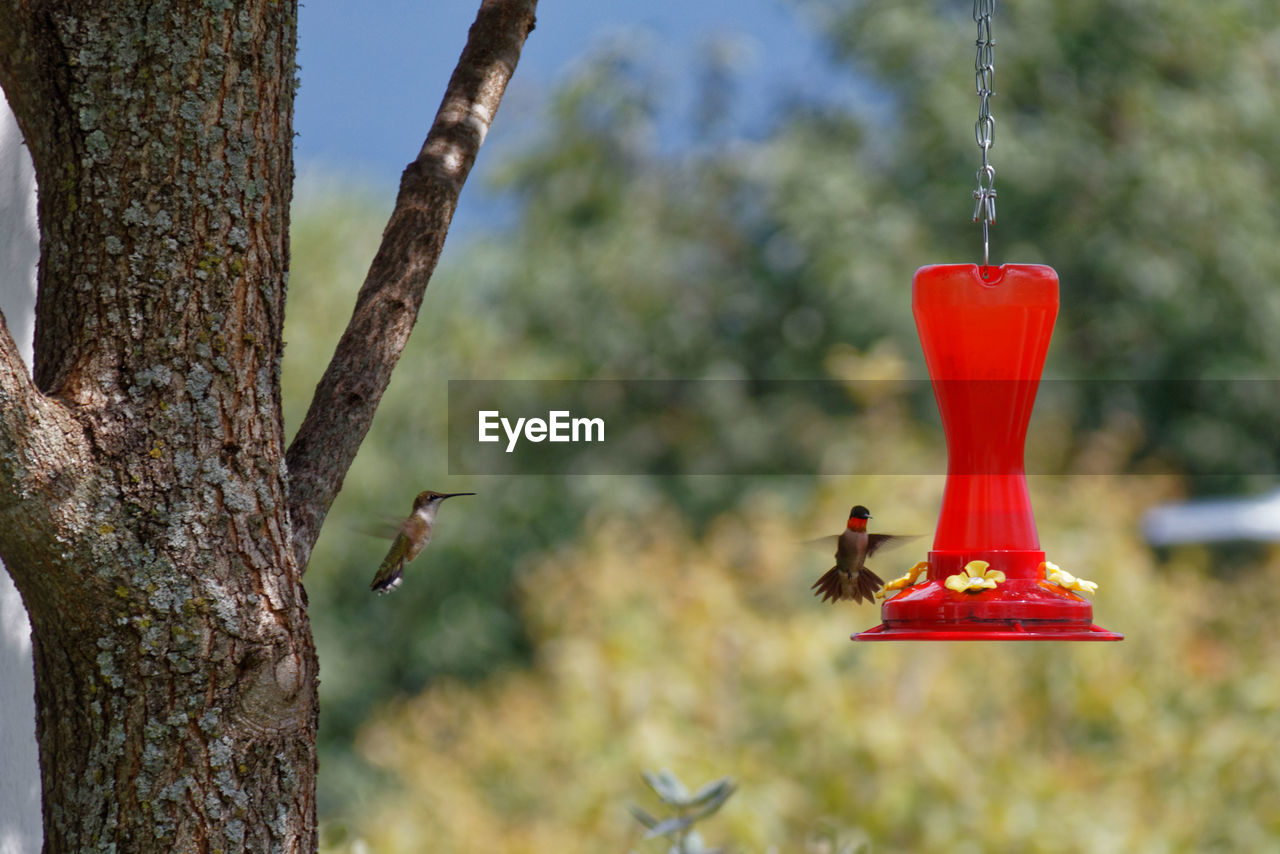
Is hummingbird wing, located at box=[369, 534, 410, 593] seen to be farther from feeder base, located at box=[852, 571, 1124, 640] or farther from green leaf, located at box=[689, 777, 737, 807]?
feeder base, located at box=[852, 571, 1124, 640]

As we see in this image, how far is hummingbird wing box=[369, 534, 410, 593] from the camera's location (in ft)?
6.54

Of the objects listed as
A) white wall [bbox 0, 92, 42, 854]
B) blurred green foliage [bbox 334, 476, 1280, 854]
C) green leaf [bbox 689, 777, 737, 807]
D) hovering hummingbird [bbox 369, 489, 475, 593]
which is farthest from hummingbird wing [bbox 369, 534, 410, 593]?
blurred green foliage [bbox 334, 476, 1280, 854]

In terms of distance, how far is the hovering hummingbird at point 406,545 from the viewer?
79.0 inches

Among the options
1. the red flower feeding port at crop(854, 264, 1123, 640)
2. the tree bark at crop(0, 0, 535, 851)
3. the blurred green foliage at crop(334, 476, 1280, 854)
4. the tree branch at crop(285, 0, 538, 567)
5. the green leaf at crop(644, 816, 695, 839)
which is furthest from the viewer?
the blurred green foliage at crop(334, 476, 1280, 854)

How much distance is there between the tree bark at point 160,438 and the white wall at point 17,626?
0.56 meters

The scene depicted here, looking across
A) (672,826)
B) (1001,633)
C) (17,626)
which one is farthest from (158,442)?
(672,826)

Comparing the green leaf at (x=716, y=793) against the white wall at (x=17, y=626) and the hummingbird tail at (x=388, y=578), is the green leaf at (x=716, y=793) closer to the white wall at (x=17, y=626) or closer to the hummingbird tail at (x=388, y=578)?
the hummingbird tail at (x=388, y=578)

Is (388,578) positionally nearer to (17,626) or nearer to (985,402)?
(17,626)

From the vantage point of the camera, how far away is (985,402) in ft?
5.86

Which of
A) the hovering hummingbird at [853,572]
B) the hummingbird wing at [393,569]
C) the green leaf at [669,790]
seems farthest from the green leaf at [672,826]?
the hummingbird wing at [393,569]

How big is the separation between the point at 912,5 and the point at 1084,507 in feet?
21.8

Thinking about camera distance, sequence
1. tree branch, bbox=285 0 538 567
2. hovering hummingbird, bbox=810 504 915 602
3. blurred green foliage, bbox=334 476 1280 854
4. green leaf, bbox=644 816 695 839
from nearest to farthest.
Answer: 1. tree branch, bbox=285 0 538 567
2. hovering hummingbird, bbox=810 504 915 602
3. green leaf, bbox=644 816 695 839
4. blurred green foliage, bbox=334 476 1280 854

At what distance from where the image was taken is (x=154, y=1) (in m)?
1.32

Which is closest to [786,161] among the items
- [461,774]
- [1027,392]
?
[461,774]
